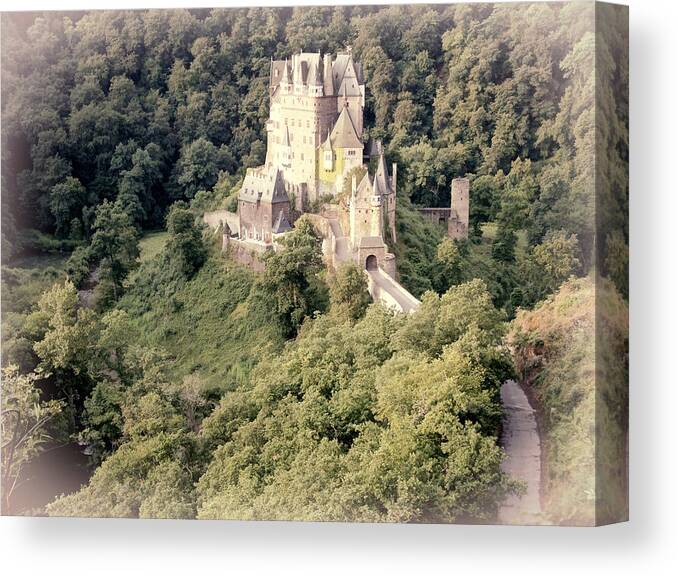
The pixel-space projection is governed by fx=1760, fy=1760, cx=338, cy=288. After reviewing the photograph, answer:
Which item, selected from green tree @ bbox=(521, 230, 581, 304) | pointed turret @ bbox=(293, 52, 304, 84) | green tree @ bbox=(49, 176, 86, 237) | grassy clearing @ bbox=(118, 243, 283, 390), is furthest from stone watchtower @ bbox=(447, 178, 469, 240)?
green tree @ bbox=(49, 176, 86, 237)

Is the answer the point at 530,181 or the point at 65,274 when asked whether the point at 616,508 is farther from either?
the point at 65,274

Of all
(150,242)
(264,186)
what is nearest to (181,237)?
(150,242)

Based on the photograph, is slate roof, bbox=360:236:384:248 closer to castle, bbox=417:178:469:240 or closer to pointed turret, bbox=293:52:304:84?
castle, bbox=417:178:469:240

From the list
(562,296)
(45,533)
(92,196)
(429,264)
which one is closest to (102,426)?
(45,533)

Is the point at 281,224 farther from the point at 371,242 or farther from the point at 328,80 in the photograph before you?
the point at 328,80

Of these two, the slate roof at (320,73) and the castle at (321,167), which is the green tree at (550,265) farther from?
the slate roof at (320,73)

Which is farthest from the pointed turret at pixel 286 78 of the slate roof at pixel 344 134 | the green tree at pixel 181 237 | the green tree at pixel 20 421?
the green tree at pixel 20 421

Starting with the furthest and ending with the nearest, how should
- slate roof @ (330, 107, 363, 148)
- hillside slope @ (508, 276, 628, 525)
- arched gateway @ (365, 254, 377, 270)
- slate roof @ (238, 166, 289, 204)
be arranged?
slate roof @ (238, 166, 289, 204), slate roof @ (330, 107, 363, 148), arched gateway @ (365, 254, 377, 270), hillside slope @ (508, 276, 628, 525)
